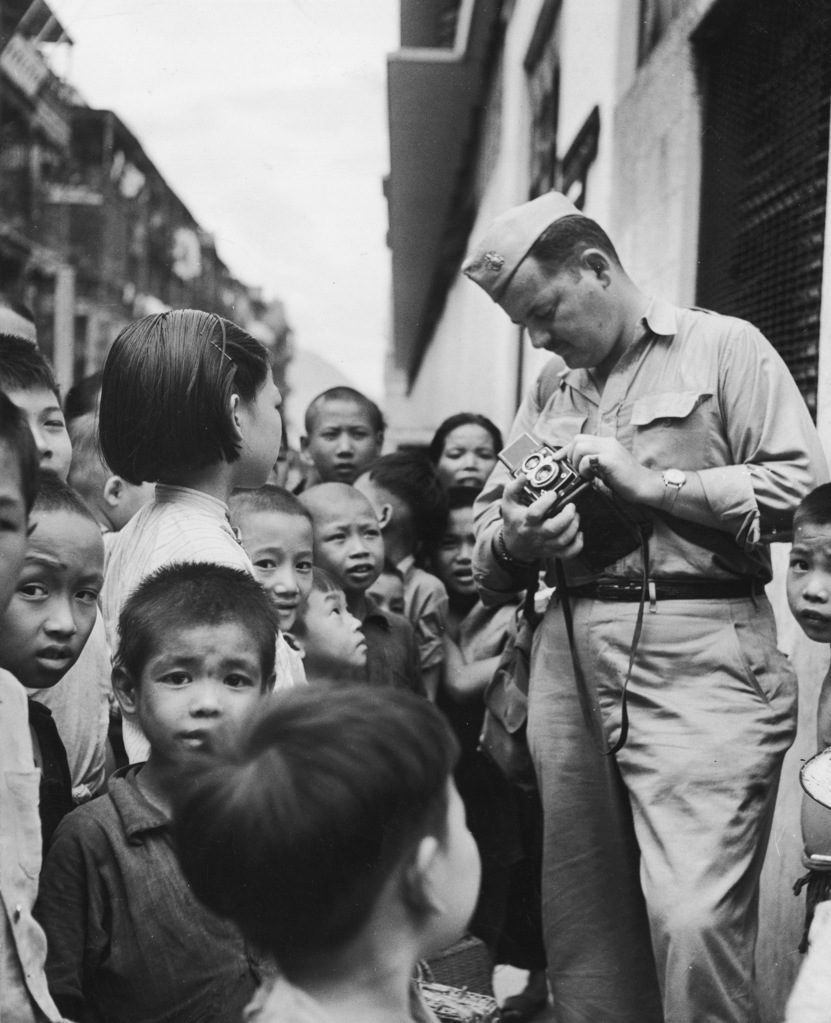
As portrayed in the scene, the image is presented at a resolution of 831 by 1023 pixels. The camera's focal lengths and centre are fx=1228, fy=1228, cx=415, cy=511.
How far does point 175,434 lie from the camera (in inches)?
83.7

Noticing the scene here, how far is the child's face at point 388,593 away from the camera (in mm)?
3924

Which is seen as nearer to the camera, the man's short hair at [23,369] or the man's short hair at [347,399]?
the man's short hair at [23,369]

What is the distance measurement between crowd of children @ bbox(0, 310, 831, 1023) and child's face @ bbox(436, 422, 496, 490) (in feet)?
1.97

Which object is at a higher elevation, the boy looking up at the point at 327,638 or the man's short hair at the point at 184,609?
the man's short hair at the point at 184,609

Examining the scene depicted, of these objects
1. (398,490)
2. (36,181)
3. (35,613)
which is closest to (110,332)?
(36,181)

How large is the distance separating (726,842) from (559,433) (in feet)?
3.15

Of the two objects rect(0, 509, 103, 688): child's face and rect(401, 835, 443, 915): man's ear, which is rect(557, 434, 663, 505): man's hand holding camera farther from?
rect(401, 835, 443, 915): man's ear

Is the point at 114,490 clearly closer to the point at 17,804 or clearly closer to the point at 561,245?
the point at 561,245

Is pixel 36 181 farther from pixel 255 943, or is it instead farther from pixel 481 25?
pixel 255 943

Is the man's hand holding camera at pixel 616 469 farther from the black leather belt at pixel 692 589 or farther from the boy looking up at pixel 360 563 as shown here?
the boy looking up at pixel 360 563

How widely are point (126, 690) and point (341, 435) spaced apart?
282 cm

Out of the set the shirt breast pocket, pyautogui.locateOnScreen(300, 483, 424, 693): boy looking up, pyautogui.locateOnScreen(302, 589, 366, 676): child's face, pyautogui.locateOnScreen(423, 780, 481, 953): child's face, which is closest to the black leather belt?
the shirt breast pocket

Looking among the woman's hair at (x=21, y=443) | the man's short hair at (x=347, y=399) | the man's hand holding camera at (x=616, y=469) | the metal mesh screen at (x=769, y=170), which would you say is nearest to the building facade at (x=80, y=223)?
the man's short hair at (x=347, y=399)

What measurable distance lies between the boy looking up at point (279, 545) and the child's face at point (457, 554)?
1056mm
